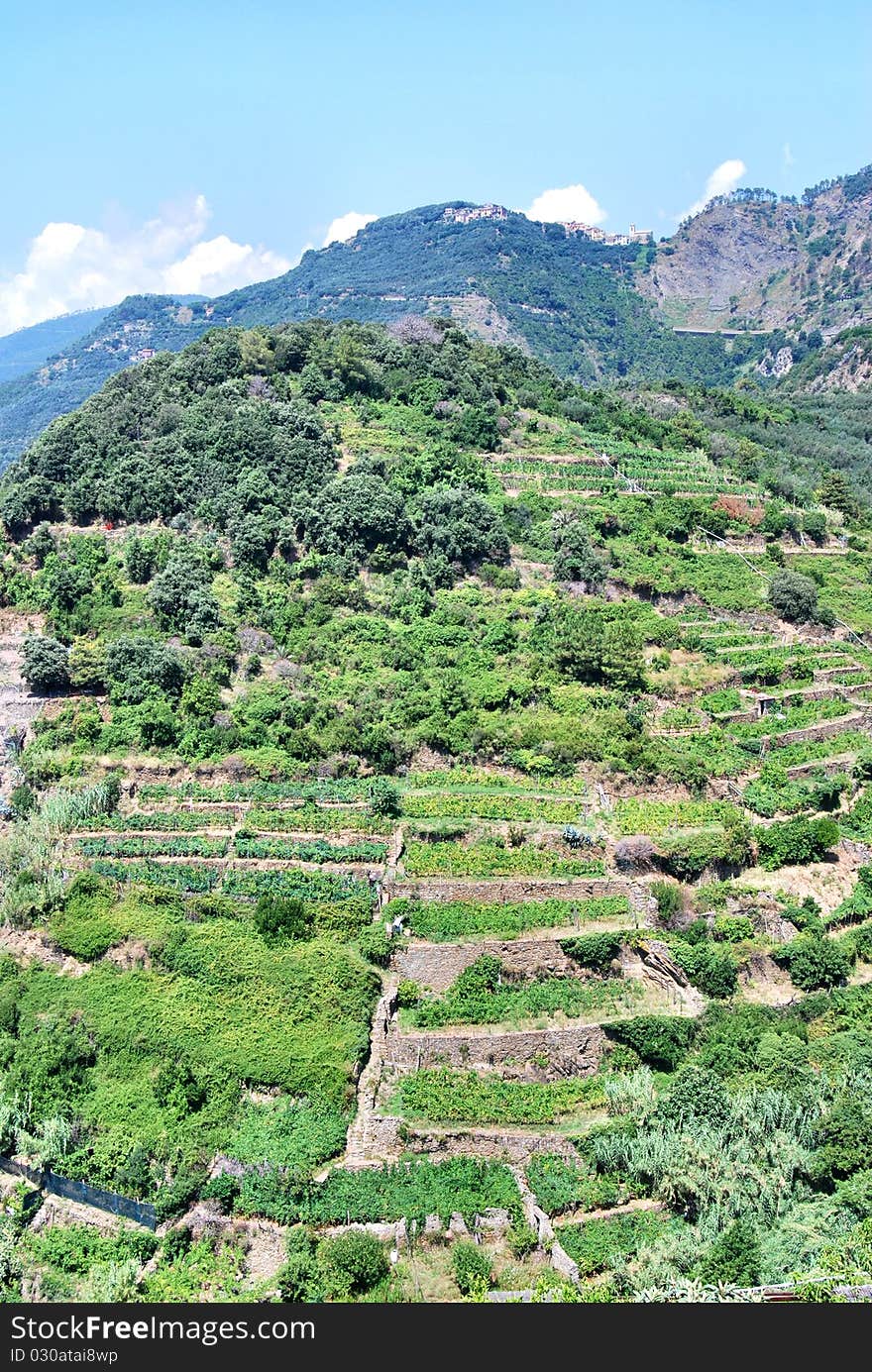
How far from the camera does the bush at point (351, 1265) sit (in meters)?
18.4

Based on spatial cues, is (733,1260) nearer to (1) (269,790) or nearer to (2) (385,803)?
(2) (385,803)

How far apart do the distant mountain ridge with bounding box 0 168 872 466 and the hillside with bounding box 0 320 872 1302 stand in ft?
214

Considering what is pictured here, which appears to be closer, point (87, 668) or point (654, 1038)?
point (654, 1038)

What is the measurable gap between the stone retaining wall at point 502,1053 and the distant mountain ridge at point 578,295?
8736 cm

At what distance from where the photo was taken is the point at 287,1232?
64.5ft

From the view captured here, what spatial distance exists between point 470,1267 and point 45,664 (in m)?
21.8

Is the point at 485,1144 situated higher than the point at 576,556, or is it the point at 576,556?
the point at 576,556

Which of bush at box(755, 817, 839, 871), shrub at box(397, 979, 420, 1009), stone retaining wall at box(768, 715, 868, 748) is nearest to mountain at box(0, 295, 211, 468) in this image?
stone retaining wall at box(768, 715, 868, 748)

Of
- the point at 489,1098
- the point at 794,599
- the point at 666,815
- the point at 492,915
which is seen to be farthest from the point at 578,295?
the point at 489,1098

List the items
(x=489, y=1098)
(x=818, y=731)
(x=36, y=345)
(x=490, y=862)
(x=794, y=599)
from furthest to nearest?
(x=36, y=345), (x=794, y=599), (x=818, y=731), (x=490, y=862), (x=489, y=1098)

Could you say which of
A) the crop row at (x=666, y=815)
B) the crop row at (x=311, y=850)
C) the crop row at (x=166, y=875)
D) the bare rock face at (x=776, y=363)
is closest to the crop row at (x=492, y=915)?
the crop row at (x=311, y=850)

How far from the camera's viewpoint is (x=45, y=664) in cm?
3406

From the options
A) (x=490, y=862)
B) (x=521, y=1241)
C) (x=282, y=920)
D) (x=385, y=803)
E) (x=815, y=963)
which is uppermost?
(x=385, y=803)

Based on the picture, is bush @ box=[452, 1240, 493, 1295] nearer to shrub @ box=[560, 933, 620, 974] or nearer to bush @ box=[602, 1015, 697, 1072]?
bush @ box=[602, 1015, 697, 1072]
